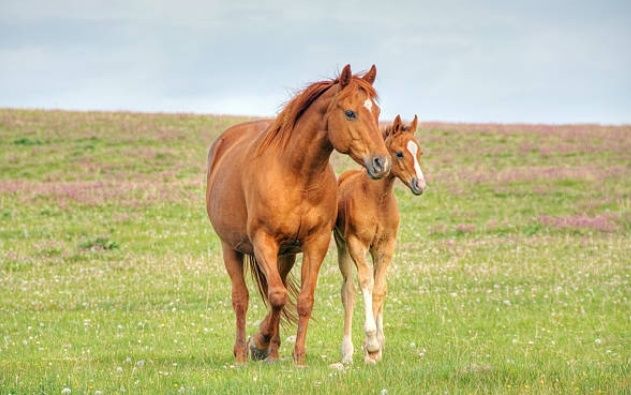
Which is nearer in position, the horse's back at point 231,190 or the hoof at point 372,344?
the hoof at point 372,344

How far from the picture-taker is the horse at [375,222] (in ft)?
39.7

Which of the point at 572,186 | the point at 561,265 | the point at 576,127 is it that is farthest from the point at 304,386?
the point at 576,127

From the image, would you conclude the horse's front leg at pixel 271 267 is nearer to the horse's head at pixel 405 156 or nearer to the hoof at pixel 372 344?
the hoof at pixel 372 344

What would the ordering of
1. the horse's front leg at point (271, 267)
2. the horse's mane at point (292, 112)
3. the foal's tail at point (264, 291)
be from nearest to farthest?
the horse's front leg at point (271, 267) → the horse's mane at point (292, 112) → the foal's tail at point (264, 291)

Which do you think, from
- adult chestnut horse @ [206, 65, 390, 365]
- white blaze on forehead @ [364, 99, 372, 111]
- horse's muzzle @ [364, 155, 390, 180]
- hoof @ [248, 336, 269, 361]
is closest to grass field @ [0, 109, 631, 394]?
hoof @ [248, 336, 269, 361]

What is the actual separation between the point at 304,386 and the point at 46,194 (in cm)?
2747

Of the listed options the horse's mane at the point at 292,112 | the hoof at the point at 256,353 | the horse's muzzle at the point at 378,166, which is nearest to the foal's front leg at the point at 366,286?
the hoof at the point at 256,353

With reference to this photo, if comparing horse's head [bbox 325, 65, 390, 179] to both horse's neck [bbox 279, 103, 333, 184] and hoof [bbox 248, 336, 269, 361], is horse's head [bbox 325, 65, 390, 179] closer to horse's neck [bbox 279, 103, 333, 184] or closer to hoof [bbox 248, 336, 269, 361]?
horse's neck [bbox 279, 103, 333, 184]

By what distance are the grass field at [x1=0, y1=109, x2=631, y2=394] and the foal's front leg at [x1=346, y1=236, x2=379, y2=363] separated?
0.28 metres

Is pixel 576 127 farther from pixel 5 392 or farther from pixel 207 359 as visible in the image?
pixel 5 392

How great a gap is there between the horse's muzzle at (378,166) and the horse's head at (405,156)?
7.02 feet

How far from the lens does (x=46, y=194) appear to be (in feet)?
114

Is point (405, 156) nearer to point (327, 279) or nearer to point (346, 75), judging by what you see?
point (346, 75)

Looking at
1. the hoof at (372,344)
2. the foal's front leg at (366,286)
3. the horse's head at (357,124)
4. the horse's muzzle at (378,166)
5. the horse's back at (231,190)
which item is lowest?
the hoof at (372,344)
